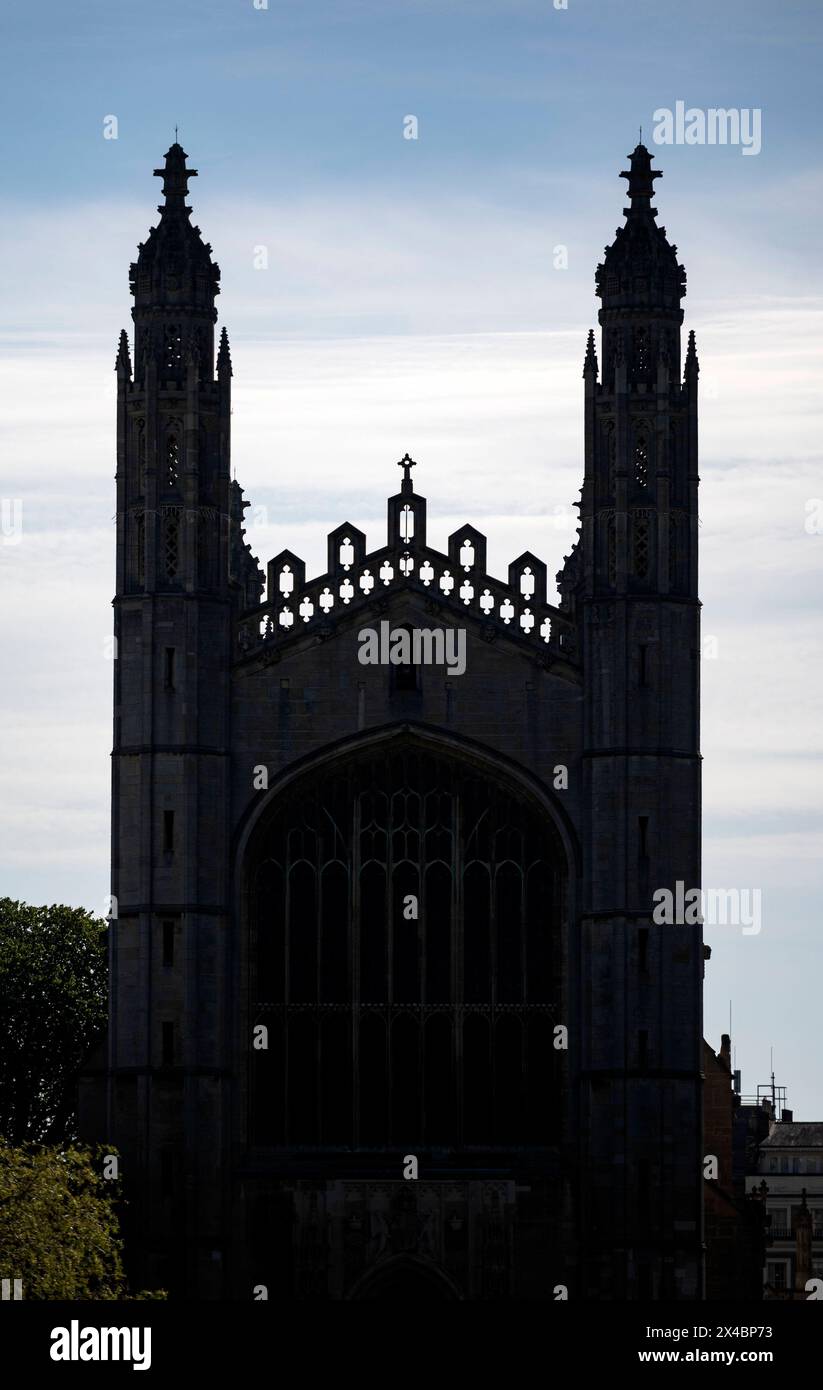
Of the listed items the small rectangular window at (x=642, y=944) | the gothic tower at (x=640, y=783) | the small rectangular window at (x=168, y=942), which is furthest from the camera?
the small rectangular window at (x=168, y=942)

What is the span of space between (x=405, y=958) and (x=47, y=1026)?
87.2ft

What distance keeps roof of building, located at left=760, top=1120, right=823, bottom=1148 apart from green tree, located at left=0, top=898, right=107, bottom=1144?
47.5 meters

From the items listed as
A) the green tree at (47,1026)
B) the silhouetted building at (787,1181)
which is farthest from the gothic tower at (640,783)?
the silhouetted building at (787,1181)

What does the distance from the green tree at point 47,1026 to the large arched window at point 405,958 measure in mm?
24705

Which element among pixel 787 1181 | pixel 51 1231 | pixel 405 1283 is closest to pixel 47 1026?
pixel 405 1283

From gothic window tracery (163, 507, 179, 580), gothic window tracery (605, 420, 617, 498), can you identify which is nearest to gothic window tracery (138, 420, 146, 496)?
gothic window tracery (163, 507, 179, 580)

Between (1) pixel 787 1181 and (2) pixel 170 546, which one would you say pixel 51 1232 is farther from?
(1) pixel 787 1181

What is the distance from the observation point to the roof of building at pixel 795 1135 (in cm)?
13750

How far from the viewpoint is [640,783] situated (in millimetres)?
69000

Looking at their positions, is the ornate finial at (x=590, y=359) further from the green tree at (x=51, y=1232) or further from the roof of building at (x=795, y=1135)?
the roof of building at (x=795, y=1135)

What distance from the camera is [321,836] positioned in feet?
230

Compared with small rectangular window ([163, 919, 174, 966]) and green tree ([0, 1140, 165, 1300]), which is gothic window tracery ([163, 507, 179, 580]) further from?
green tree ([0, 1140, 165, 1300])

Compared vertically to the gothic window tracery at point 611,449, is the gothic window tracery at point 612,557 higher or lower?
lower

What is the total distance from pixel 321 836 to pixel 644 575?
827 centimetres
